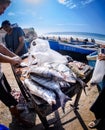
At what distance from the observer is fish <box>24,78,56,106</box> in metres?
2.23

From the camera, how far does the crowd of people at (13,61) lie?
2.61 m

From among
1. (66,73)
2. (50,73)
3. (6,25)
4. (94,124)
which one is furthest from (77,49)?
(50,73)

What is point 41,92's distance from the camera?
238cm

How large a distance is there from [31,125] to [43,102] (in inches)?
55.7

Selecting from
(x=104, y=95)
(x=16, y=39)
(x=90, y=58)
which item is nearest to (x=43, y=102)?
(x=104, y=95)

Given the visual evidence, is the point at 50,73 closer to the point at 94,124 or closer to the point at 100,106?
the point at 100,106

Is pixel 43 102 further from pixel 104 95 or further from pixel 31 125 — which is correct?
pixel 31 125

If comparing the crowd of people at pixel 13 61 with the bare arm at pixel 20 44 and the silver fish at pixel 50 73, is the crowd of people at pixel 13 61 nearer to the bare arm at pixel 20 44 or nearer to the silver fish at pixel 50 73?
the bare arm at pixel 20 44

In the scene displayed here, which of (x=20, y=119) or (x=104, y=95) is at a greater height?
(x=104, y=95)

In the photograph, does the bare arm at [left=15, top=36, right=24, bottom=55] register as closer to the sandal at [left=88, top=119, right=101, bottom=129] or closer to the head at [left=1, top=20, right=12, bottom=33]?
the head at [left=1, top=20, right=12, bottom=33]

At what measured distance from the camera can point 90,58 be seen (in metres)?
4.27

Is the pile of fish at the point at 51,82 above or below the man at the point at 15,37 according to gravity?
below

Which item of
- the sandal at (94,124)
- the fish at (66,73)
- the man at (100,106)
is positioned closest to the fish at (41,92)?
the fish at (66,73)

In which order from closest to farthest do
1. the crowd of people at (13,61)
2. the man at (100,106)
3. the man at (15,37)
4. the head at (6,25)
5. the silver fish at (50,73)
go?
the silver fish at (50,73) < the crowd of people at (13,61) < the man at (100,106) < the head at (6,25) < the man at (15,37)
